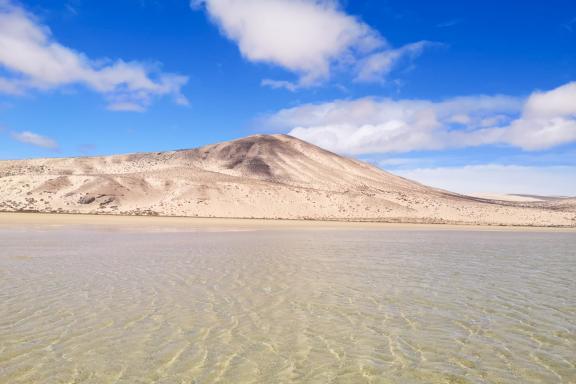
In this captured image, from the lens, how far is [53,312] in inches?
323

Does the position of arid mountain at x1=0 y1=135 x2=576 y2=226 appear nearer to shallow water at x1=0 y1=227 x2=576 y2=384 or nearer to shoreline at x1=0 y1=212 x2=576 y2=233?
shoreline at x1=0 y1=212 x2=576 y2=233

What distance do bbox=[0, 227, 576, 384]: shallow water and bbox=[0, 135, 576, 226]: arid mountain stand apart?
38.7 meters

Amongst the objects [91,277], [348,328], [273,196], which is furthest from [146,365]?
[273,196]

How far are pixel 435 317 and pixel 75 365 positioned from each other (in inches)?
237

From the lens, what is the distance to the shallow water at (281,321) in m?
5.69

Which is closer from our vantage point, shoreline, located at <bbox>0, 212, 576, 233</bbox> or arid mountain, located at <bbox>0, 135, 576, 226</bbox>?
shoreline, located at <bbox>0, 212, 576, 233</bbox>

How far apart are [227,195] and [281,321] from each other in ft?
175

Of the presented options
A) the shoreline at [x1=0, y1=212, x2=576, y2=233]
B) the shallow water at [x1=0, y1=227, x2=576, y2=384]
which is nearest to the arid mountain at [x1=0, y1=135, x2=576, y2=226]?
the shoreline at [x1=0, y1=212, x2=576, y2=233]

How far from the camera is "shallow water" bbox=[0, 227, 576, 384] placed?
5.69 m

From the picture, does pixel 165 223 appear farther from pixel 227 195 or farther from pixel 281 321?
pixel 281 321

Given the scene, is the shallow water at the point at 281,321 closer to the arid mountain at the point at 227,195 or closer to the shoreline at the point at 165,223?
the shoreline at the point at 165,223

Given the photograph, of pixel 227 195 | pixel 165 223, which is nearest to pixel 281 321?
pixel 165 223

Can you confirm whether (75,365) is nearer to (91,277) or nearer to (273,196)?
(91,277)

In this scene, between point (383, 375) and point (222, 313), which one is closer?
point (383, 375)
